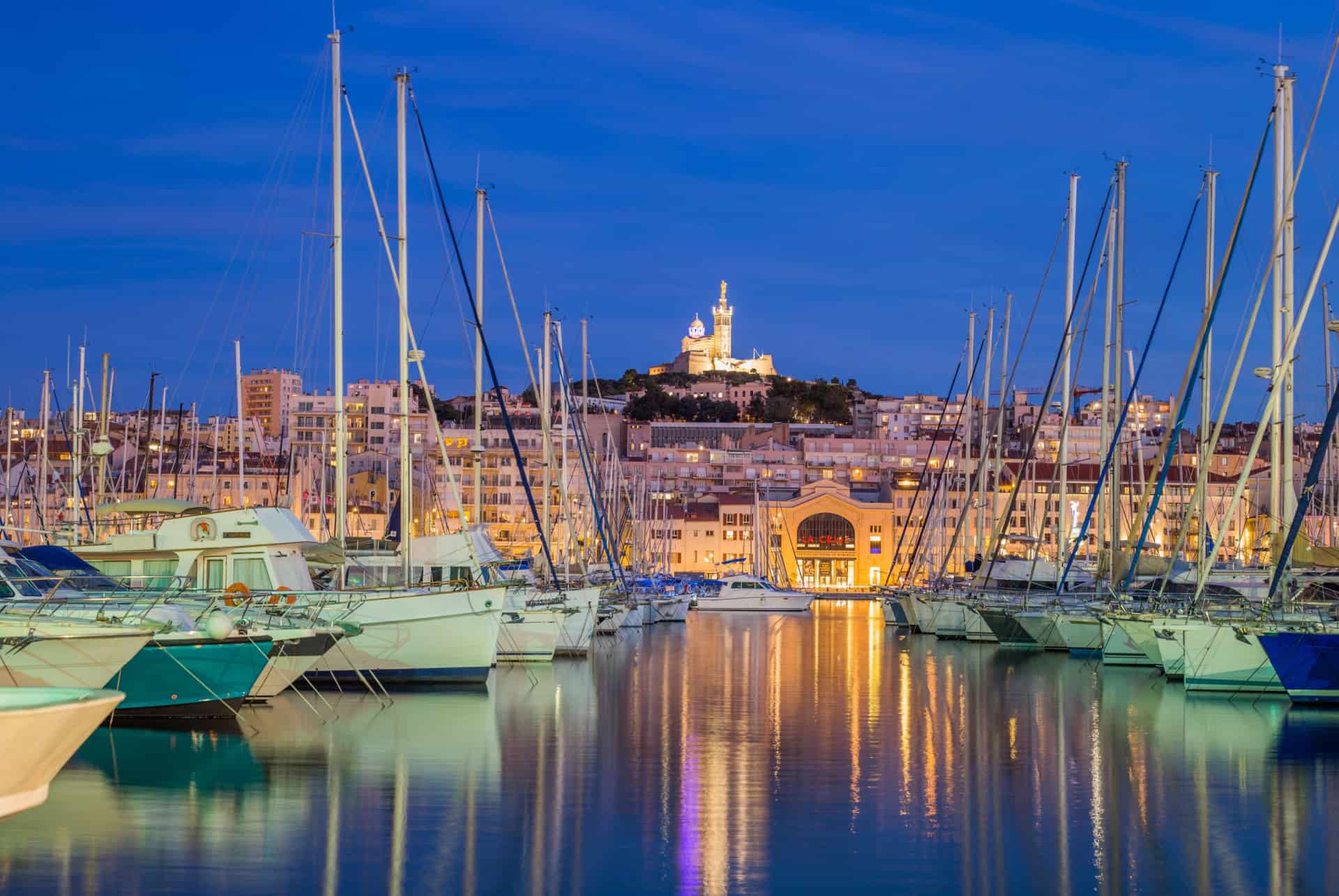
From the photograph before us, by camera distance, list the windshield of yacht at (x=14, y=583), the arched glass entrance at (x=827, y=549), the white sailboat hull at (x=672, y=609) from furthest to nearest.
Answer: the arched glass entrance at (x=827, y=549) → the white sailboat hull at (x=672, y=609) → the windshield of yacht at (x=14, y=583)

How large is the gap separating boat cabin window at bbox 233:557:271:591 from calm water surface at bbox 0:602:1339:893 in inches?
79.0

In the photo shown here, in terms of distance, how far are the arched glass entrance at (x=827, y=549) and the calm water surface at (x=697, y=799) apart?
106390mm

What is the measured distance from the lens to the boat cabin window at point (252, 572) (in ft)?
89.8

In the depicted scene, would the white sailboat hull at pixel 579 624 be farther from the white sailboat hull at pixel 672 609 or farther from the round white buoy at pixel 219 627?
the white sailboat hull at pixel 672 609

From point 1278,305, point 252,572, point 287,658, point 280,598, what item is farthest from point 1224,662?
point 252,572

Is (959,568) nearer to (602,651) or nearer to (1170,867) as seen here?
(602,651)

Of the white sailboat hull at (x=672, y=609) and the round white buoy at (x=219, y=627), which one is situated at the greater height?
the round white buoy at (x=219, y=627)

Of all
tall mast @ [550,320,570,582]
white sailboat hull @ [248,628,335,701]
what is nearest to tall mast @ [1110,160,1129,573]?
tall mast @ [550,320,570,582]

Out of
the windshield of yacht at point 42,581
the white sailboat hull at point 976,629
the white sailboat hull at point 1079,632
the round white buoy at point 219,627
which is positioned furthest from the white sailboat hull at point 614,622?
the round white buoy at point 219,627

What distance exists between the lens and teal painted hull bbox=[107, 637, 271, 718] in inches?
882

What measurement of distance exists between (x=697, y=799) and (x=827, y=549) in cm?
11994

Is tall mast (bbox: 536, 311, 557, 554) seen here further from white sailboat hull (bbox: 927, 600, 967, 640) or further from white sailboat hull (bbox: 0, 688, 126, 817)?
white sailboat hull (bbox: 0, 688, 126, 817)

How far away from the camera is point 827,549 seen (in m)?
136

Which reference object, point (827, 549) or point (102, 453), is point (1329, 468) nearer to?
point (102, 453)
